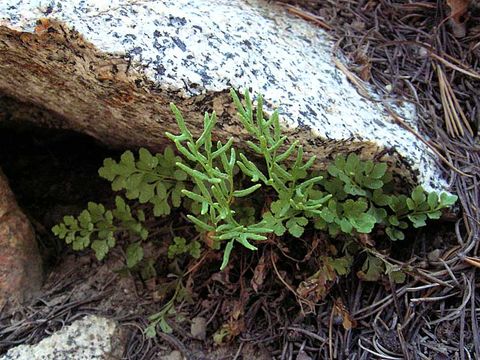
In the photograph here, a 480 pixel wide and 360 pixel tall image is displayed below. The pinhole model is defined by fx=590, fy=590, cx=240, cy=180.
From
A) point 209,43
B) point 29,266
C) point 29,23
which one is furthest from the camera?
point 29,266

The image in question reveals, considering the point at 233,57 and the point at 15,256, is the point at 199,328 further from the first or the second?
the point at 233,57

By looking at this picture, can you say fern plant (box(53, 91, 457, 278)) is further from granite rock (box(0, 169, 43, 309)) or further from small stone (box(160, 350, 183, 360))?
small stone (box(160, 350, 183, 360))

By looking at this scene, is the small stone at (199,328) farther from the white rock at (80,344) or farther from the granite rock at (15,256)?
the granite rock at (15,256)

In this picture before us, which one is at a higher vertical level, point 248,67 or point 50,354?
point 248,67

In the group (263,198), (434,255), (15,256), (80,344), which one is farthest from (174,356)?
Answer: (434,255)

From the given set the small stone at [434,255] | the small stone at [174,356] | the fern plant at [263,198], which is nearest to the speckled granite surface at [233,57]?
the fern plant at [263,198]

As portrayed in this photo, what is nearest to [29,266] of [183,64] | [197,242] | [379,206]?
[197,242]

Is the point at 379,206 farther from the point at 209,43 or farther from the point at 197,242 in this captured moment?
the point at 209,43
